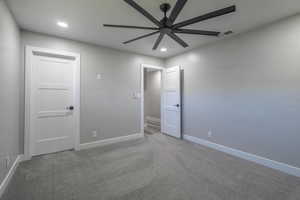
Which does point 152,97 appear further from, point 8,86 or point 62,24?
point 8,86

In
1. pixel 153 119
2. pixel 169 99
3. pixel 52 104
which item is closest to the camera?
pixel 52 104

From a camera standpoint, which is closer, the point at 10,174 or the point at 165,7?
the point at 165,7

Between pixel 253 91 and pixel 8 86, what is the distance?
158 inches

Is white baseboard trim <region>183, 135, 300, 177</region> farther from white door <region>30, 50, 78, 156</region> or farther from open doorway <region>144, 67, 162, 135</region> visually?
white door <region>30, 50, 78, 156</region>

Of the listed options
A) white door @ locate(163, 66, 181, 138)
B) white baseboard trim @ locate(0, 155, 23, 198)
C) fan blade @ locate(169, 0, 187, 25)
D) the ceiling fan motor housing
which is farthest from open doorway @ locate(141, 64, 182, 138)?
white baseboard trim @ locate(0, 155, 23, 198)

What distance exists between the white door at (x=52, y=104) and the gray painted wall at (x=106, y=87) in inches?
9.5

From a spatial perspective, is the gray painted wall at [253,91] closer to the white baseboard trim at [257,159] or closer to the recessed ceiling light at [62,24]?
the white baseboard trim at [257,159]

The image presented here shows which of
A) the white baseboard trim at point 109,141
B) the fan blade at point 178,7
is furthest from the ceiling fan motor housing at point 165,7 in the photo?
the white baseboard trim at point 109,141

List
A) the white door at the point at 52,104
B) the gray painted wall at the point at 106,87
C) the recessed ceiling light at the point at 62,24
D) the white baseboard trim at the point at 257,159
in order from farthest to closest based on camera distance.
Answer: the gray painted wall at the point at 106,87 → the white door at the point at 52,104 → the recessed ceiling light at the point at 62,24 → the white baseboard trim at the point at 257,159

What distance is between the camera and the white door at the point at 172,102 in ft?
13.1

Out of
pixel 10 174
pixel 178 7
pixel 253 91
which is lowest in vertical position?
pixel 10 174

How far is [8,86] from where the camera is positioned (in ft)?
6.65

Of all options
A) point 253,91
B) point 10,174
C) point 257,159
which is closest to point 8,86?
point 10,174

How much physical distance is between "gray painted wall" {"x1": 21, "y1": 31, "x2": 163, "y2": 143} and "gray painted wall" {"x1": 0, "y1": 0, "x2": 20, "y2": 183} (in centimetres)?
59
